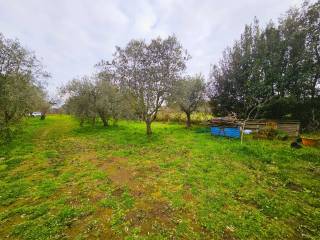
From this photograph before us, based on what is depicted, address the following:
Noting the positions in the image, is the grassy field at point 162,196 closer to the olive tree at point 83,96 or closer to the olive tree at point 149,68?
the olive tree at point 149,68

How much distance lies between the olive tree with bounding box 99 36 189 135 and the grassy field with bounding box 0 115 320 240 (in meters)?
9.63

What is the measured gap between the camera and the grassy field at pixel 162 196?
5246mm

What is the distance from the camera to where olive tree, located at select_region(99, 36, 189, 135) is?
19609 mm

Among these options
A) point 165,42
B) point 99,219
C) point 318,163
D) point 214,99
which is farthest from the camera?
point 214,99

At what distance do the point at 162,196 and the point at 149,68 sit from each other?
50.3 feet

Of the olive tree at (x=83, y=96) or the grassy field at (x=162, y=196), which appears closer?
the grassy field at (x=162, y=196)

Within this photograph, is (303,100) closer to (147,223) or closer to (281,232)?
(281,232)

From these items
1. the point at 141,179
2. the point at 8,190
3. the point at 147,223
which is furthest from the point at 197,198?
the point at 8,190

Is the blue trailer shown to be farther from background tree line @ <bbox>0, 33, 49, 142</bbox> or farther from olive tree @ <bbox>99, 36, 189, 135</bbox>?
background tree line @ <bbox>0, 33, 49, 142</bbox>

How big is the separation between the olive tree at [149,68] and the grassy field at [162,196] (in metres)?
9.63

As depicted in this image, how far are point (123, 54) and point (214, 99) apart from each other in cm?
1829

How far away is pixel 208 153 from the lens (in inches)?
522

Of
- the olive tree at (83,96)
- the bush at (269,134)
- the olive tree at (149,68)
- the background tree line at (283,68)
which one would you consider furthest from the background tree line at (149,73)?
the background tree line at (283,68)

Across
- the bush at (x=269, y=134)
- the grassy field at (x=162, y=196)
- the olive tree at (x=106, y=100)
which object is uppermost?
the olive tree at (x=106, y=100)
